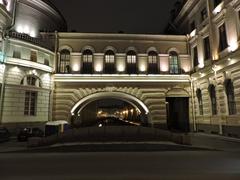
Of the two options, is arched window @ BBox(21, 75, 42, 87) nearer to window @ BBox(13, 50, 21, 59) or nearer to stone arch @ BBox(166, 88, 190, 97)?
window @ BBox(13, 50, 21, 59)

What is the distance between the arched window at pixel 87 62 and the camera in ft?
93.3

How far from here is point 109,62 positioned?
95.2ft

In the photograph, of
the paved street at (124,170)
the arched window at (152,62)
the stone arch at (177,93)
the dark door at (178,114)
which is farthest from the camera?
the dark door at (178,114)

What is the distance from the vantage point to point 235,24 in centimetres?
2005

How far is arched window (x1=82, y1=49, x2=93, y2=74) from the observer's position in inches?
1120

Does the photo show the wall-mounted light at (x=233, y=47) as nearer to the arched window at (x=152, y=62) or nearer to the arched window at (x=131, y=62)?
the arched window at (x=152, y=62)

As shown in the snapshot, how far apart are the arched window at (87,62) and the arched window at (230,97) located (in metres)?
16.8

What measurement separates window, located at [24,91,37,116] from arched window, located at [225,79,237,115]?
21709mm

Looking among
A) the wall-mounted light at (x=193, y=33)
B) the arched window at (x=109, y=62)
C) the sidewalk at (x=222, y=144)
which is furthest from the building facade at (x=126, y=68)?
the sidewalk at (x=222, y=144)

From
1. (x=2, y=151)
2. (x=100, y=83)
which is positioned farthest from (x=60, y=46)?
(x=2, y=151)

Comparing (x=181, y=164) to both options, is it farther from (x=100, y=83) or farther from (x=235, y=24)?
(x=100, y=83)

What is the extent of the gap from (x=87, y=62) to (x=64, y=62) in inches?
124

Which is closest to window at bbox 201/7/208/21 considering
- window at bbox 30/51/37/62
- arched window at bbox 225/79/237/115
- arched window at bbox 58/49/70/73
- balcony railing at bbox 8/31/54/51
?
arched window at bbox 225/79/237/115

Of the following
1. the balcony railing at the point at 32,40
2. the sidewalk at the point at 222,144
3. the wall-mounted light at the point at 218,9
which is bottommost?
the sidewalk at the point at 222,144
